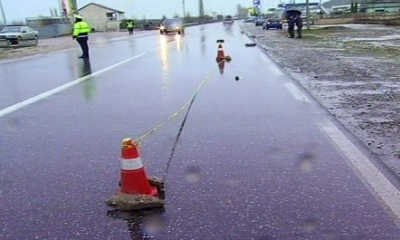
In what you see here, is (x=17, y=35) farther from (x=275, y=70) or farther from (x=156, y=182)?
(x=156, y=182)

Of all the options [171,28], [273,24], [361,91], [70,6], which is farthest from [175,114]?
[70,6]

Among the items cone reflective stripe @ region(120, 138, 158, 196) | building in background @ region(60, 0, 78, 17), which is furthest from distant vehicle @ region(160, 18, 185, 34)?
cone reflective stripe @ region(120, 138, 158, 196)

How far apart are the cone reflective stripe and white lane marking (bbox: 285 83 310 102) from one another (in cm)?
495

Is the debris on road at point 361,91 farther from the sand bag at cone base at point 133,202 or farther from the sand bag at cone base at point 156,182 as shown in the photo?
the sand bag at cone base at point 133,202

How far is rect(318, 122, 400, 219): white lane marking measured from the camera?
12.7 feet

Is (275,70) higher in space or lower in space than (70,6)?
lower

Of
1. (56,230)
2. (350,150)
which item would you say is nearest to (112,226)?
(56,230)

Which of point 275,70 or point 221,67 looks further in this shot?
point 221,67

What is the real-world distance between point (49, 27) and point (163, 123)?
5155 cm

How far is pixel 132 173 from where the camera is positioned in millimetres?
3943

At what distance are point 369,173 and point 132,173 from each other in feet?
7.27

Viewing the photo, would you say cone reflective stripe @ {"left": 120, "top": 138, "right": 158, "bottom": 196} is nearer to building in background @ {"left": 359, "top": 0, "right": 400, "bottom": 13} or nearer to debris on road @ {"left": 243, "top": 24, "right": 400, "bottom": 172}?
debris on road @ {"left": 243, "top": 24, "right": 400, "bottom": 172}

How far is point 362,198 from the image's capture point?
3.91 m

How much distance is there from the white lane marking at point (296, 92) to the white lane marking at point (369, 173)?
250 centimetres
